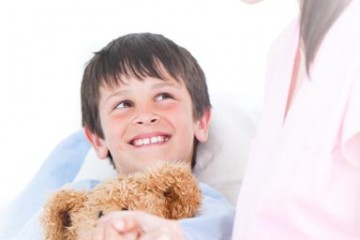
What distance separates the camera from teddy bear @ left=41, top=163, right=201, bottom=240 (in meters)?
0.86

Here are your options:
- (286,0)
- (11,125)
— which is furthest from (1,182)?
(286,0)

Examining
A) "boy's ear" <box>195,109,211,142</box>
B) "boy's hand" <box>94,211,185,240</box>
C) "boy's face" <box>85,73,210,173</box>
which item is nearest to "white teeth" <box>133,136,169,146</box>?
"boy's face" <box>85,73,210,173</box>

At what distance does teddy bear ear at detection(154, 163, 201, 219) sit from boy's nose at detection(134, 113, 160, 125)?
14cm

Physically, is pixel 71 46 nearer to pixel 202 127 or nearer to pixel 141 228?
pixel 202 127

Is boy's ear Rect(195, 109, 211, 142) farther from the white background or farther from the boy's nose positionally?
the white background

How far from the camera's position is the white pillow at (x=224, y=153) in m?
1.12

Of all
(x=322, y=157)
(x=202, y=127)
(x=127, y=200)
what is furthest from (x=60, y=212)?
(x=322, y=157)

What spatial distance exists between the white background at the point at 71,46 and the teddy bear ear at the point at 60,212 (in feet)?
1.76

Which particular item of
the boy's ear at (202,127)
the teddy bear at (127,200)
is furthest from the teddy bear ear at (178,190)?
the boy's ear at (202,127)

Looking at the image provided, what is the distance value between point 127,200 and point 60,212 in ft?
0.36

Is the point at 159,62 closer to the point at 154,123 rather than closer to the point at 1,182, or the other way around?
the point at 154,123

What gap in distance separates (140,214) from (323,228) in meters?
0.20

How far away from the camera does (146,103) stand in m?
1.02

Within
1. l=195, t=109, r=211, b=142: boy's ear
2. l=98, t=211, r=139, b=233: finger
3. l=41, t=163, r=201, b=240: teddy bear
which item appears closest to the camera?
l=98, t=211, r=139, b=233: finger
